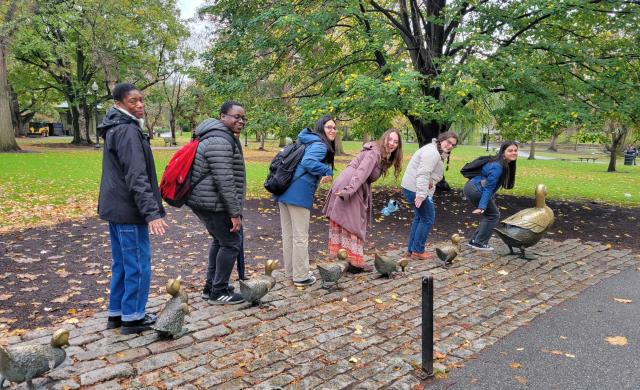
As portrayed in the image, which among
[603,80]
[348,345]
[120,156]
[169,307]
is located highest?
Answer: [603,80]

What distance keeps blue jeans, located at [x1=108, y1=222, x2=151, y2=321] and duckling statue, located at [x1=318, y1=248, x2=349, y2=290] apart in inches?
73.9

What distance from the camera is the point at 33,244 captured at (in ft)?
23.6

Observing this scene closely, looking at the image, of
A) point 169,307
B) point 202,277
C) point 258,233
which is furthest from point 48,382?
A: point 258,233

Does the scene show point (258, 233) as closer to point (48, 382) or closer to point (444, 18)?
point (48, 382)

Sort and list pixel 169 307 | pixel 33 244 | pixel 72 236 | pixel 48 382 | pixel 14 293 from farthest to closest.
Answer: pixel 72 236
pixel 33 244
pixel 14 293
pixel 169 307
pixel 48 382

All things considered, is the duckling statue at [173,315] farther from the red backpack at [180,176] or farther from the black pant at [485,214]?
the black pant at [485,214]

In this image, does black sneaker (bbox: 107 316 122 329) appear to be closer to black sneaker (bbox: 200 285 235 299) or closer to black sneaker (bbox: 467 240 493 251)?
black sneaker (bbox: 200 285 235 299)

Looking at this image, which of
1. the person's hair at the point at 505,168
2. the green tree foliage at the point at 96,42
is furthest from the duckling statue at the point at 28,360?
the green tree foliage at the point at 96,42

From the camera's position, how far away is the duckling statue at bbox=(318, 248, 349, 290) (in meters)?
5.08

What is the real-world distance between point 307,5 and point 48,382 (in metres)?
9.87

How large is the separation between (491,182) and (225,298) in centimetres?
415

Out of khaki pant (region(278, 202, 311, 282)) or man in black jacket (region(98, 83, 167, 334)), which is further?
khaki pant (region(278, 202, 311, 282))

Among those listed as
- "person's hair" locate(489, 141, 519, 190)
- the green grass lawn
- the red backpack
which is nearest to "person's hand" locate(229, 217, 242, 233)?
the red backpack

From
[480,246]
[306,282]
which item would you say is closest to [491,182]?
[480,246]
